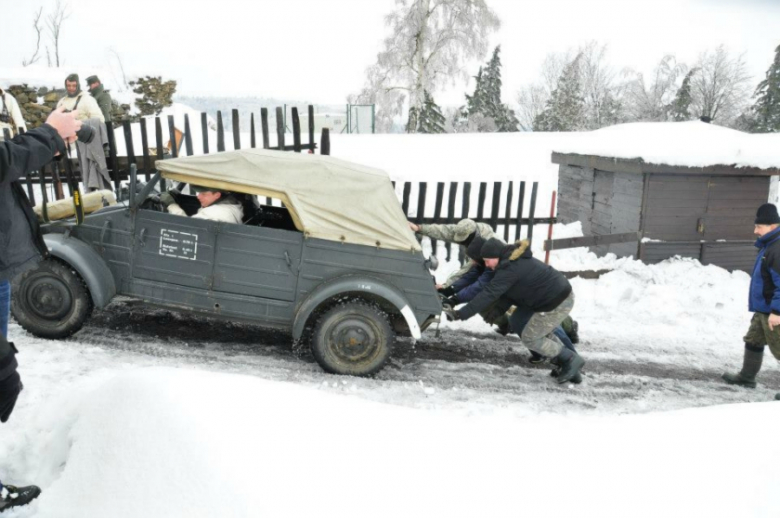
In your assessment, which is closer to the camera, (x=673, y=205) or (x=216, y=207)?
(x=216, y=207)

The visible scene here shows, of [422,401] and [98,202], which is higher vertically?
[98,202]

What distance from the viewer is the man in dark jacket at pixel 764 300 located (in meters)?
5.82

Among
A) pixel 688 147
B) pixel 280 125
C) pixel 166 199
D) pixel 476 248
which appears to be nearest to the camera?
pixel 166 199

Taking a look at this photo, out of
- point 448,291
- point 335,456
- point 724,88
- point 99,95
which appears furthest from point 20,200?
point 724,88

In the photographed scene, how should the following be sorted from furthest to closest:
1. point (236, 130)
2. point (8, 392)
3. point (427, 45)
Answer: point (427, 45) → point (236, 130) → point (8, 392)

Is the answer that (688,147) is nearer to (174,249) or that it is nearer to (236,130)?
(236,130)

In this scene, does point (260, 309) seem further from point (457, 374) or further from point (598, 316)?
point (598, 316)

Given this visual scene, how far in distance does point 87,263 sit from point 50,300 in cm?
53

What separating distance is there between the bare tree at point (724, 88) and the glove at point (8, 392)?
56.2 meters

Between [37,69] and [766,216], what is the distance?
19.2 metres

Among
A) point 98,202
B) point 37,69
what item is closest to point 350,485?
point 98,202

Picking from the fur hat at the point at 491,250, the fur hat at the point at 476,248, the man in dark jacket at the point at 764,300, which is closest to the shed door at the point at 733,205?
the man in dark jacket at the point at 764,300

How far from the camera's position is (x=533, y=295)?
5980 mm

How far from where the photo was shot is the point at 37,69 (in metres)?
18.0
